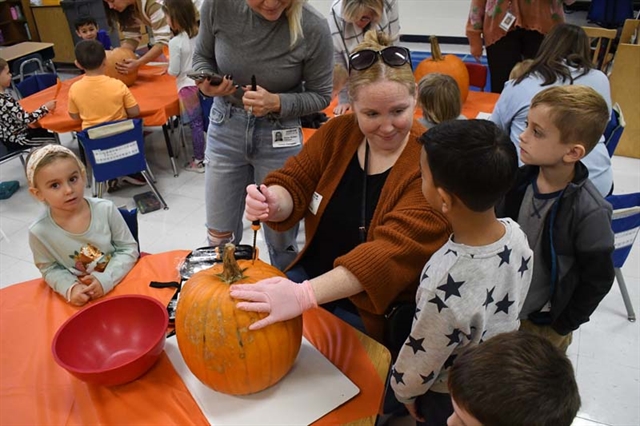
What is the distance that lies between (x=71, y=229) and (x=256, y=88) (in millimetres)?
791

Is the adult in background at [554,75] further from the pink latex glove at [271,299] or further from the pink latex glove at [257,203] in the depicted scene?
the pink latex glove at [271,299]

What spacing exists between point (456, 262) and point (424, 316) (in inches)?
5.7

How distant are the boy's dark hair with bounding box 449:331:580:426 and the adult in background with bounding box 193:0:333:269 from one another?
1227 millimetres

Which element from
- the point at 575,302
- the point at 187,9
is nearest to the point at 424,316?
the point at 575,302

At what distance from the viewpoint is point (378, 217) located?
1.32m

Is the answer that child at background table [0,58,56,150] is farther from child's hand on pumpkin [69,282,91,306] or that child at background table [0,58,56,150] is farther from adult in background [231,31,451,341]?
adult in background [231,31,451,341]

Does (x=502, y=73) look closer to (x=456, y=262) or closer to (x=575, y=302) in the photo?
(x=575, y=302)

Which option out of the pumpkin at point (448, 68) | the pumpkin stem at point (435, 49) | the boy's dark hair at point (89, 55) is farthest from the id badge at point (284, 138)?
the boy's dark hair at point (89, 55)

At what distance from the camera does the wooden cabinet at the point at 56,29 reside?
6.82 metres

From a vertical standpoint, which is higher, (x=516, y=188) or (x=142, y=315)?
(x=516, y=188)

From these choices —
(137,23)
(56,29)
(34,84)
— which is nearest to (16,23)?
(56,29)

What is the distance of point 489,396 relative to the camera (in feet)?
2.42

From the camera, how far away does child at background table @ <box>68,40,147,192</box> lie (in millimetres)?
3156

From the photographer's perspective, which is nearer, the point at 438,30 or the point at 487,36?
the point at 487,36
